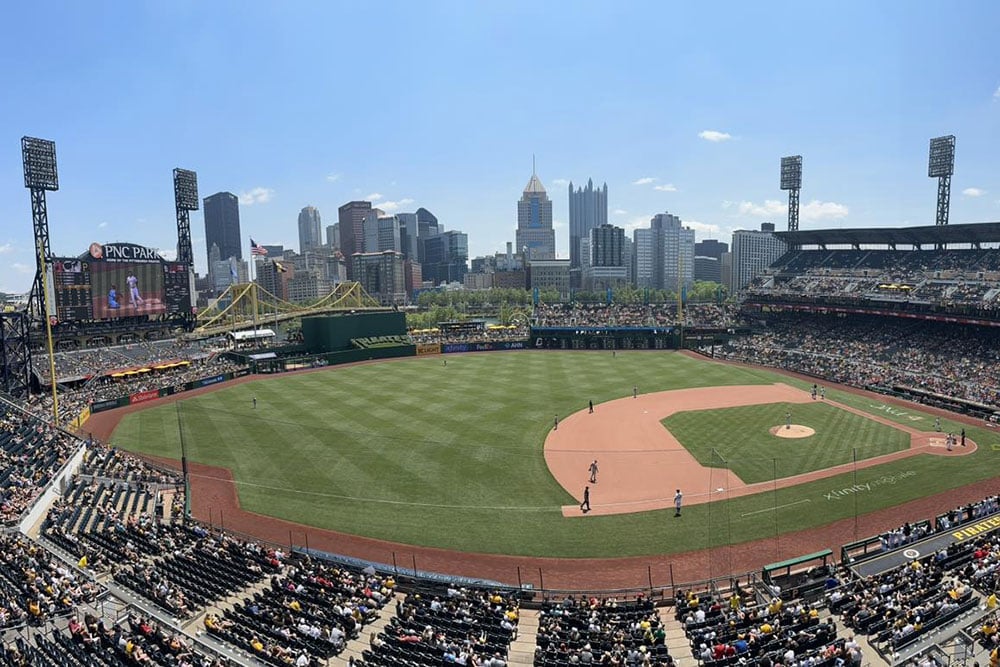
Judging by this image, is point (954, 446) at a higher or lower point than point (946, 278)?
lower

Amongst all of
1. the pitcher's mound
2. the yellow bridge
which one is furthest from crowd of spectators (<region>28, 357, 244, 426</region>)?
the pitcher's mound

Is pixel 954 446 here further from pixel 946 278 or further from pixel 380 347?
pixel 380 347

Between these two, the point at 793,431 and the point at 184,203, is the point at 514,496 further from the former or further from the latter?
the point at 184,203

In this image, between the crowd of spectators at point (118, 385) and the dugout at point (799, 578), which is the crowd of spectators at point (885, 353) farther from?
the crowd of spectators at point (118, 385)

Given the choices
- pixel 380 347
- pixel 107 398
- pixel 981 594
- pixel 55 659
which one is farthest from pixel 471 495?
pixel 380 347

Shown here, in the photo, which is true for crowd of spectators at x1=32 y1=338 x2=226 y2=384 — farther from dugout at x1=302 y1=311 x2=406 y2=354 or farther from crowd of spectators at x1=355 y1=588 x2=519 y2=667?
crowd of spectators at x1=355 y1=588 x2=519 y2=667

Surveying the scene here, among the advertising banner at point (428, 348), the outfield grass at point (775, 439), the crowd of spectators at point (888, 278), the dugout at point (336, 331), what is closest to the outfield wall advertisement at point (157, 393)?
the dugout at point (336, 331)
